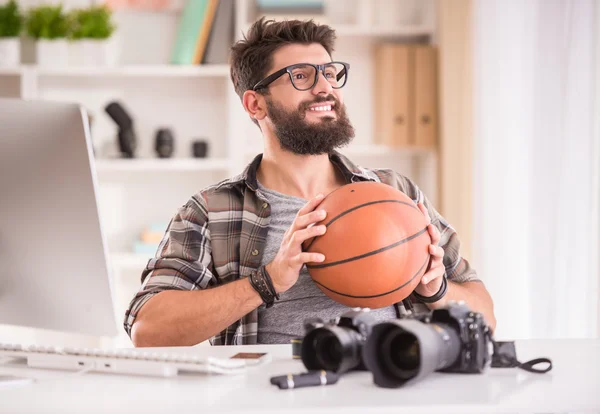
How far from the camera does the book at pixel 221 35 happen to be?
354 centimetres

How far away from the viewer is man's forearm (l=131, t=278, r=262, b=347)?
1735 mm

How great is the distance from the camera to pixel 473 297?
1879 mm

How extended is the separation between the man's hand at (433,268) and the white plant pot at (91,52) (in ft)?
7.94

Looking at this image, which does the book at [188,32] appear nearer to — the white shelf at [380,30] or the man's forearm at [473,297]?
the white shelf at [380,30]

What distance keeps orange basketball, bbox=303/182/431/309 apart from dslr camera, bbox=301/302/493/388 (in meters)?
0.39

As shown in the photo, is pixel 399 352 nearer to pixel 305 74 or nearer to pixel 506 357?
pixel 506 357

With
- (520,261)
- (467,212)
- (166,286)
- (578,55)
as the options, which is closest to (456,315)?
(166,286)

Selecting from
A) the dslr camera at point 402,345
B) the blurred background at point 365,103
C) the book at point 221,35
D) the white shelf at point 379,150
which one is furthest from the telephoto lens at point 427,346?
the book at point 221,35

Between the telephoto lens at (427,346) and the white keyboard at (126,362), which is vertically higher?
the telephoto lens at (427,346)

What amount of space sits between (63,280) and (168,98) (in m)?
2.70

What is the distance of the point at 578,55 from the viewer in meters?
2.42

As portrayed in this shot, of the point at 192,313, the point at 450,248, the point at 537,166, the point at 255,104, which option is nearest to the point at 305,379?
the point at 192,313

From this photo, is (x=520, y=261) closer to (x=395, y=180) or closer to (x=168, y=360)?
(x=395, y=180)

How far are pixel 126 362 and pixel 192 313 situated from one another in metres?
0.59
